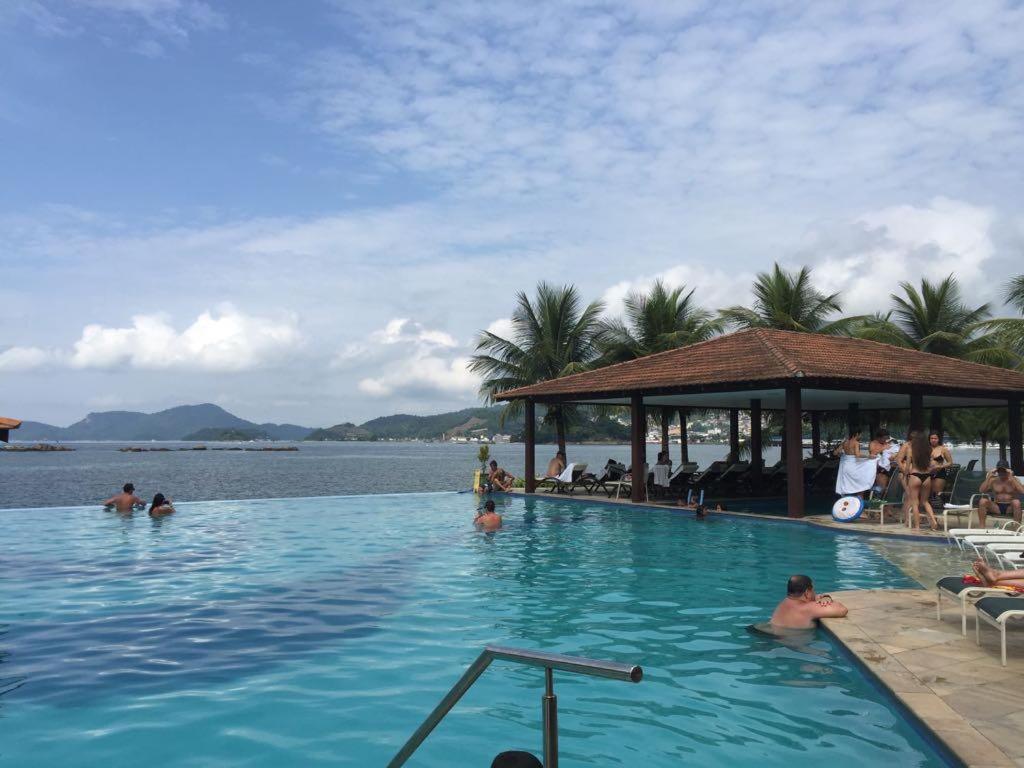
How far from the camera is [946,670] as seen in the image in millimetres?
5469

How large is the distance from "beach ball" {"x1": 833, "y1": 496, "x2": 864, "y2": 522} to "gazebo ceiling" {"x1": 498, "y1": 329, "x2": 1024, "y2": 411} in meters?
2.20

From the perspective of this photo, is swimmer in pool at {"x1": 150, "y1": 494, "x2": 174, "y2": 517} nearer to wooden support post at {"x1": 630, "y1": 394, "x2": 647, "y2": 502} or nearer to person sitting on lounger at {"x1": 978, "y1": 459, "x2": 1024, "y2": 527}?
wooden support post at {"x1": 630, "y1": 394, "x2": 647, "y2": 502}

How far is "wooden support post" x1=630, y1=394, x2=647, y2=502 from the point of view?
61.9 ft

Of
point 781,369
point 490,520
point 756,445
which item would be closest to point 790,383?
point 781,369

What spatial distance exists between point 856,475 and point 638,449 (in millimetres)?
5144

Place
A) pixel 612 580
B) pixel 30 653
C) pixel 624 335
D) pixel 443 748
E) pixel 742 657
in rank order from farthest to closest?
pixel 624 335
pixel 612 580
pixel 30 653
pixel 742 657
pixel 443 748

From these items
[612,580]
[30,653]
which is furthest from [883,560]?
[30,653]

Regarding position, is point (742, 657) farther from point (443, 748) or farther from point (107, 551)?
point (107, 551)

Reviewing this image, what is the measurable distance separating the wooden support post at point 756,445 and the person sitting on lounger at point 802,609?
14021 millimetres

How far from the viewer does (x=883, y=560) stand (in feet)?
36.0

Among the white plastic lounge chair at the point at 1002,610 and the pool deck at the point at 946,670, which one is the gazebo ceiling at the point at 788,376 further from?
the white plastic lounge chair at the point at 1002,610

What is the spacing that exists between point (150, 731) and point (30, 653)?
2.49m

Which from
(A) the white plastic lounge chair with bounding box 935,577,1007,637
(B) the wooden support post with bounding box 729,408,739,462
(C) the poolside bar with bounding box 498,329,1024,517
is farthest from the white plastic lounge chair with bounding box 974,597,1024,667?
(B) the wooden support post with bounding box 729,408,739,462

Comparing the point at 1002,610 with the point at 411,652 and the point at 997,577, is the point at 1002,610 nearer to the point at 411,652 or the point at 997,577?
the point at 997,577
